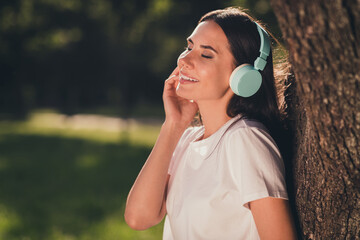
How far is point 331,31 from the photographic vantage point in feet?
3.71

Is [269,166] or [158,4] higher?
[158,4]

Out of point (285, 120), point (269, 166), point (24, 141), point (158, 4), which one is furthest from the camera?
point (158, 4)

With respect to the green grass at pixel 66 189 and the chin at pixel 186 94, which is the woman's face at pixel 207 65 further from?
the green grass at pixel 66 189

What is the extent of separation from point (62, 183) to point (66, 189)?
1.56 feet

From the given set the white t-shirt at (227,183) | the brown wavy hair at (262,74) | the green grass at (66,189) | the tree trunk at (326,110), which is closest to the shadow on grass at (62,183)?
the green grass at (66,189)

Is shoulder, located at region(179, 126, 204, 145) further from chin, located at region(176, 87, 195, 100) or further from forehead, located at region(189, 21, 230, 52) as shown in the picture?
forehead, located at region(189, 21, 230, 52)

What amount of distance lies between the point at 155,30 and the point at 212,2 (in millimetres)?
3325

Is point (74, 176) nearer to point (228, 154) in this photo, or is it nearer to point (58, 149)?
point (58, 149)

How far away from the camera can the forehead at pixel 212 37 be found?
6.57 feet

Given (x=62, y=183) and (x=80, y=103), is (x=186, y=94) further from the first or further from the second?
(x=80, y=103)

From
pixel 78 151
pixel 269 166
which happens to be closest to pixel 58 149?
pixel 78 151

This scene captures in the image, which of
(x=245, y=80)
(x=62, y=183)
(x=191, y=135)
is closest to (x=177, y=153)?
(x=191, y=135)

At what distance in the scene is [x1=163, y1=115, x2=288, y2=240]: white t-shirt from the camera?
66.2 inches

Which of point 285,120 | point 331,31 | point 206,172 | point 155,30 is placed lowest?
point 206,172
